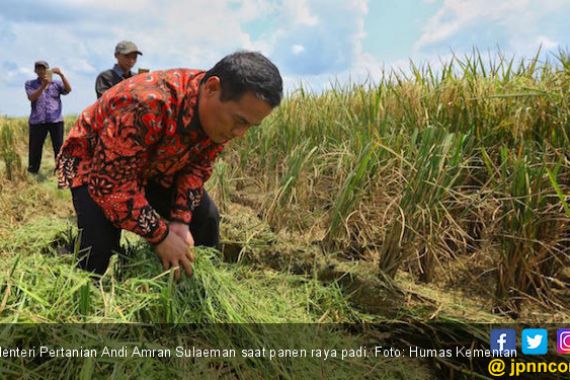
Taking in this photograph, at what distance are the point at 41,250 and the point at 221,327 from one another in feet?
2.97

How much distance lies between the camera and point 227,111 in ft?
4.11

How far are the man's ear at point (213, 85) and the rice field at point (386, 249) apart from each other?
59cm

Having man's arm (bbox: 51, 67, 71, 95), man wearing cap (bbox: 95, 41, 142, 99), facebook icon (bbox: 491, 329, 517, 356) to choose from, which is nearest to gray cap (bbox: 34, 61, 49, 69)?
man's arm (bbox: 51, 67, 71, 95)

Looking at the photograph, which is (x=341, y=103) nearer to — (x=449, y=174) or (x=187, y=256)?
(x=449, y=174)

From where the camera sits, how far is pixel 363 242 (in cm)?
204

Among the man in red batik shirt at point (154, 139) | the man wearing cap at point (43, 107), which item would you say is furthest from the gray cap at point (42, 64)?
the man in red batik shirt at point (154, 139)

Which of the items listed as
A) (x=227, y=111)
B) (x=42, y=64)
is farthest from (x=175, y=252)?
(x=42, y=64)

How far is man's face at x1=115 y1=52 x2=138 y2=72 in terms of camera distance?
→ 3710 mm

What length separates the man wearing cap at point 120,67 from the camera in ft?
12.0

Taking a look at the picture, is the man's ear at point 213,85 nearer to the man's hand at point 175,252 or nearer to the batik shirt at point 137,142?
the batik shirt at point 137,142

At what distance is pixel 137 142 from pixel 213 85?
27 centimetres

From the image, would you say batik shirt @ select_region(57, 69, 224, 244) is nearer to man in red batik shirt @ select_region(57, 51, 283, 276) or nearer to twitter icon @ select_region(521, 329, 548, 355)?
man in red batik shirt @ select_region(57, 51, 283, 276)

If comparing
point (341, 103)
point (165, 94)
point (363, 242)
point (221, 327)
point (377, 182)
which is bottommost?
point (221, 327)

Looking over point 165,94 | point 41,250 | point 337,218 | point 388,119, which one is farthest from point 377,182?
point 41,250
